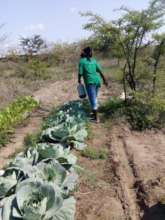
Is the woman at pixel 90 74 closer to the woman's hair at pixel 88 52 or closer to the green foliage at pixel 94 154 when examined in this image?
the woman's hair at pixel 88 52

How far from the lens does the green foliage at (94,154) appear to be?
777 cm

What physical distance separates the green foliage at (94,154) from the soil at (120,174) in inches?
3.6

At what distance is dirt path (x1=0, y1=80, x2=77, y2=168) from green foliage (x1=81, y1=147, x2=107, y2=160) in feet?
4.38

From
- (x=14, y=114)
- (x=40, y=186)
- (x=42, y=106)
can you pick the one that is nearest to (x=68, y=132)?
(x=40, y=186)

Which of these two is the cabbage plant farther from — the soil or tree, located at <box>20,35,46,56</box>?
tree, located at <box>20,35,46,56</box>

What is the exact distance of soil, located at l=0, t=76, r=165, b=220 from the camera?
567cm

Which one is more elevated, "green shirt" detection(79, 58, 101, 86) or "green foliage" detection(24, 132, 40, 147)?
"green shirt" detection(79, 58, 101, 86)

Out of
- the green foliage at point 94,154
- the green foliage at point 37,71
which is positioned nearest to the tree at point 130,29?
the green foliage at point 94,154

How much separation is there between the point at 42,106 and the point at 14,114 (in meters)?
2.00

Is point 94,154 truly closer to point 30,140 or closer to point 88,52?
point 30,140

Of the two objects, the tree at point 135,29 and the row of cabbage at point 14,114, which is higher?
the tree at point 135,29

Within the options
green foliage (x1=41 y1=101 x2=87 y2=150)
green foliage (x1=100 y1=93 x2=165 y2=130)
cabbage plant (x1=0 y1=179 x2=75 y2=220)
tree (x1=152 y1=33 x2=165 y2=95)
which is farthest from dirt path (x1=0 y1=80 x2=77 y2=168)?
tree (x1=152 y1=33 x2=165 y2=95)

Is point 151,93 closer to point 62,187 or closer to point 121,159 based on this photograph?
point 121,159

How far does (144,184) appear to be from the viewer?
249 inches
